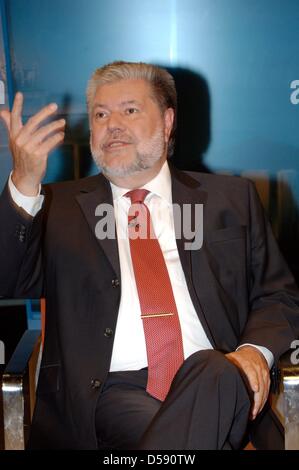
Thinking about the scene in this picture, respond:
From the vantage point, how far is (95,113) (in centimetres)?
230

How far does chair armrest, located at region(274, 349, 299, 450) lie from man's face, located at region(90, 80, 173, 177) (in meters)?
0.77

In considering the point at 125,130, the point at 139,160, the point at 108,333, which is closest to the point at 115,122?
the point at 125,130

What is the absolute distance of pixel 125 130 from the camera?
226 centimetres

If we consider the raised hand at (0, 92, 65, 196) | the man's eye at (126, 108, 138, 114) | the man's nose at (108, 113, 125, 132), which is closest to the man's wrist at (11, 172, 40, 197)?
the raised hand at (0, 92, 65, 196)

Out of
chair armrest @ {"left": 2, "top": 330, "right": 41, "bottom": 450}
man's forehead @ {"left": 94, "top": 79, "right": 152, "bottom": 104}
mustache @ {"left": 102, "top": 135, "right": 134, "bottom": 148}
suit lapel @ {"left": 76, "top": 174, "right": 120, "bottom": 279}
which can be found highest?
man's forehead @ {"left": 94, "top": 79, "right": 152, "bottom": 104}

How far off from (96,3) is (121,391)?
66.8 inches

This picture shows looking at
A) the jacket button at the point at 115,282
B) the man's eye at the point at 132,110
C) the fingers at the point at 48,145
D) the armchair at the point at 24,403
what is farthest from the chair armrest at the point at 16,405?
the man's eye at the point at 132,110

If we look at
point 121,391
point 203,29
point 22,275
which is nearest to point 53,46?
point 203,29

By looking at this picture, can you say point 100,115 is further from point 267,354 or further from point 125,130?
point 267,354

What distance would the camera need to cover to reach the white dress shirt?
2.07 meters

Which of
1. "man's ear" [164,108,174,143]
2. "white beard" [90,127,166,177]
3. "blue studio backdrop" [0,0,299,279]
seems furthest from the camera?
"blue studio backdrop" [0,0,299,279]

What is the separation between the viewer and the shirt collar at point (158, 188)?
230cm

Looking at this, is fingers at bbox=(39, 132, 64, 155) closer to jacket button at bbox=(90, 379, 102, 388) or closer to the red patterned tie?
the red patterned tie

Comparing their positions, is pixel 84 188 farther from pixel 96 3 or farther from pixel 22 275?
pixel 96 3
